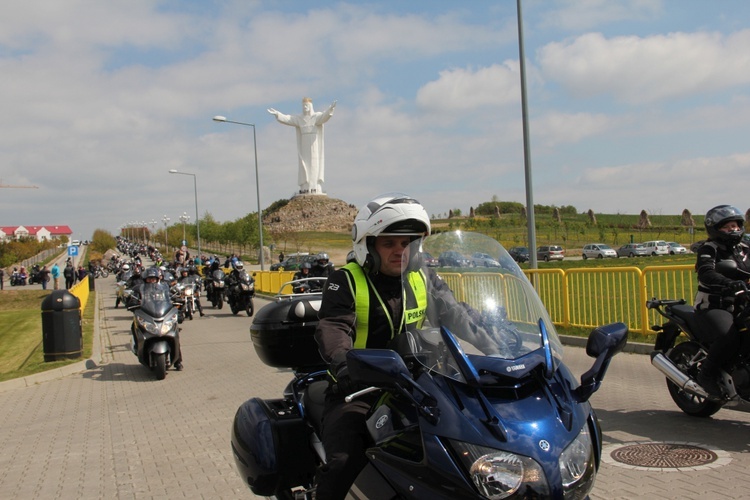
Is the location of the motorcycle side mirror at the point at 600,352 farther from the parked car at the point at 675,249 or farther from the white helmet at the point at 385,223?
the parked car at the point at 675,249

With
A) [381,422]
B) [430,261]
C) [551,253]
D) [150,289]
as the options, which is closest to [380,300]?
[430,261]

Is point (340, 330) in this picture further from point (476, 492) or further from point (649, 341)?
point (649, 341)

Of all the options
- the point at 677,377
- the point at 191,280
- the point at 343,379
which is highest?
the point at 343,379

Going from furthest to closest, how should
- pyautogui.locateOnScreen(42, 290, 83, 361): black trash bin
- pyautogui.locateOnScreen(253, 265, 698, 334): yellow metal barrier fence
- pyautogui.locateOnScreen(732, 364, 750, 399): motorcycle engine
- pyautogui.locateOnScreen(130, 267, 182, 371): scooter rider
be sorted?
pyautogui.locateOnScreen(42, 290, 83, 361): black trash bin → pyautogui.locateOnScreen(130, 267, 182, 371): scooter rider → pyautogui.locateOnScreen(253, 265, 698, 334): yellow metal barrier fence → pyautogui.locateOnScreen(732, 364, 750, 399): motorcycle engine

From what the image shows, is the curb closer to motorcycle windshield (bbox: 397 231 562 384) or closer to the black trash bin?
the black trash bin

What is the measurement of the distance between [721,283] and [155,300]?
8.04 metres

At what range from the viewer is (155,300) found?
10703 mm

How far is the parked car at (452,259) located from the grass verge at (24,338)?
9639mm

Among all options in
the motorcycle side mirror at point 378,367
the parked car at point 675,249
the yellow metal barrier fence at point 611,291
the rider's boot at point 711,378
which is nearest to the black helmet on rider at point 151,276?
the yellow metal barrier fence at point 611,291

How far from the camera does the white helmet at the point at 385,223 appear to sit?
312 cm

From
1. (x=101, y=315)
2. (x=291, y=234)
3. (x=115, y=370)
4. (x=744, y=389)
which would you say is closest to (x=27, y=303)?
(x=101, y=315)

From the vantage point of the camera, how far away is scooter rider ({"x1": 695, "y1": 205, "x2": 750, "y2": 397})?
5660 millimetres

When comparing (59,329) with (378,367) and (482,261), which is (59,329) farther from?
(378,367)

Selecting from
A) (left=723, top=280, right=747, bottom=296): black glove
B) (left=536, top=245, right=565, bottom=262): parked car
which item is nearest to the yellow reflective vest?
(left=723, top=280, right=747, bottom=296): black glove
